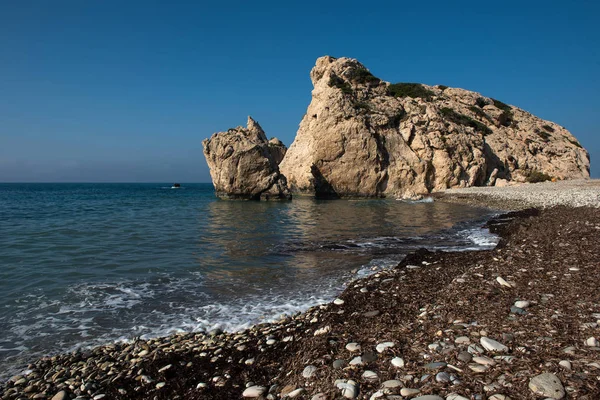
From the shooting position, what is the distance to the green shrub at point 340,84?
53.0 meters

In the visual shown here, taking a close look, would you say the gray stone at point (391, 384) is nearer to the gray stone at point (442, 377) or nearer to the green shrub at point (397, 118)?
the gray stone at point (442, 377)

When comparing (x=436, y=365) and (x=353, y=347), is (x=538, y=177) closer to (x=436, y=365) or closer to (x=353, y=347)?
(x=353, y=347)

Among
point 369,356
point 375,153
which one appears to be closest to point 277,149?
point 375,153

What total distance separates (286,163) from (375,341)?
167 feet

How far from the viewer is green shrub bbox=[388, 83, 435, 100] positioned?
199 feet

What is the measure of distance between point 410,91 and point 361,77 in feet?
35.2

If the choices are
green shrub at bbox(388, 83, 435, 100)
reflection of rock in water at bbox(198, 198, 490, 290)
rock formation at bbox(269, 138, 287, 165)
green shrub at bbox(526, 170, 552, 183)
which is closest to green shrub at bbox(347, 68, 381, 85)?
green shrub at bbox(388, 83, 435, 100)

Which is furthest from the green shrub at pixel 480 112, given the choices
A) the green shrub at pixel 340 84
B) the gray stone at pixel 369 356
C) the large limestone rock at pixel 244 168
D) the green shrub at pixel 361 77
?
the gray stone at pixel 369 356

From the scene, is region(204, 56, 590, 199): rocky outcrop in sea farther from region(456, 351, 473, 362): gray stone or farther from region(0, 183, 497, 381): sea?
region(456, 351, 473, 362): gray stone

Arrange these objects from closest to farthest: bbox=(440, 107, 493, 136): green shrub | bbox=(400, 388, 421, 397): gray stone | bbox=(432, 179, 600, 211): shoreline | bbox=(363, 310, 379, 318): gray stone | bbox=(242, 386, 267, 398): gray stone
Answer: bbox=(400, 388, 421, 397): gray stone < bbox=(242, 386, 267, 398): gray stone < bbox=(363, 310, 379, 318): gray stone < bbox=(432, 179, 600, 211): shoreline < bbox=(440, 107, 493, 136): green shrub

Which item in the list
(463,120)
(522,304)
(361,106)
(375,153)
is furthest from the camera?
(463,120)

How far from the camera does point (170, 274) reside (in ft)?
33.8

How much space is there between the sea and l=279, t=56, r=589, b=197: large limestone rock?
29.1 metres

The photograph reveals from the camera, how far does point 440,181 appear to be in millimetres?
49062
